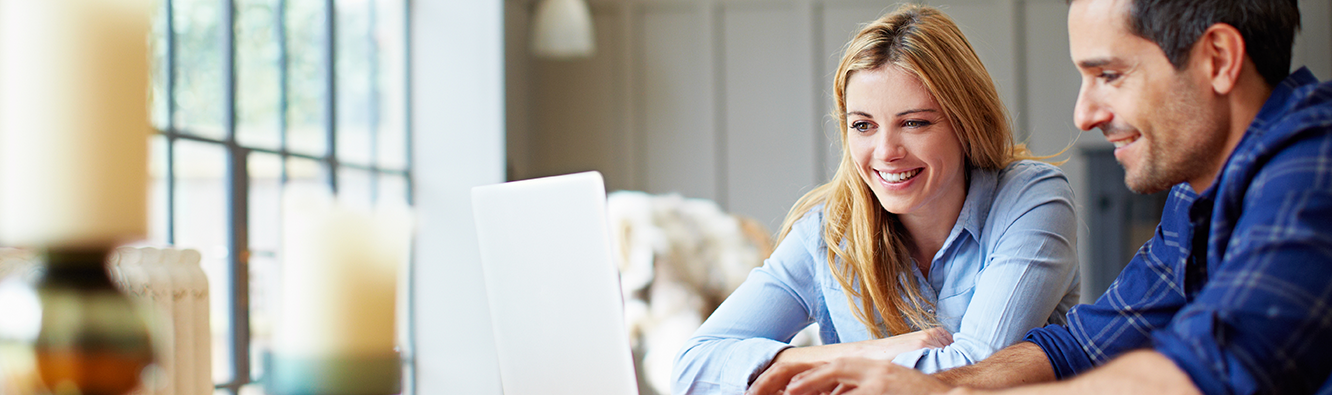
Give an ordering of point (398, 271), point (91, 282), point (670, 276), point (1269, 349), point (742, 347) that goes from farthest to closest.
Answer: point (670, 276) < point (742, 347) < point (1269, 349) < point (398, 271) < point (91, 282)

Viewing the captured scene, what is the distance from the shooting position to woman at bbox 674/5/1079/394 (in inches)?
49.8

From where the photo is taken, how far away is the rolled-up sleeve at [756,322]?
1.31 metres

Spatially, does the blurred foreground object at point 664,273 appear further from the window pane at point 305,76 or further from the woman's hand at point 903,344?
the woman's hand at point 903,344

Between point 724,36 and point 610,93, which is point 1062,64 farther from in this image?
point 610,93

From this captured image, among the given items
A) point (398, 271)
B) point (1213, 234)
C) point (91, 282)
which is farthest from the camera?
point (1213, 234)

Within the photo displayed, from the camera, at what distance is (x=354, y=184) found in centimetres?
309

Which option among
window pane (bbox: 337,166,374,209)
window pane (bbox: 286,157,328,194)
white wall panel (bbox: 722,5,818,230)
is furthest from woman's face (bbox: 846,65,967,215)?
white wall panel (bbox: 722,5,818,230)

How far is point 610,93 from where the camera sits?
4.62 metres

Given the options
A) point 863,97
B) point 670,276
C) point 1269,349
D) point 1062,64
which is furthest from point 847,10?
point 1269,349

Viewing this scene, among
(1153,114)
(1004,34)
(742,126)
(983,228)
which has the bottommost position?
(983,228)

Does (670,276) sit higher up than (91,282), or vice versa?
(91,282)

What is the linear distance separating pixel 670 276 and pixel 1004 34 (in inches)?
98.7

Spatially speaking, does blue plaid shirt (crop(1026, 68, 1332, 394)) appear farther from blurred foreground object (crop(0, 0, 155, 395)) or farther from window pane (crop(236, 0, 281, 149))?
window pane (crop(236, 0, 281, 149))

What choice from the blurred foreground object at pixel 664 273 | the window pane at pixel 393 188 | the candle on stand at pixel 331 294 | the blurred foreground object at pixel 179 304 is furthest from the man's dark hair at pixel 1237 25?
the window pane at pixel 393 188
